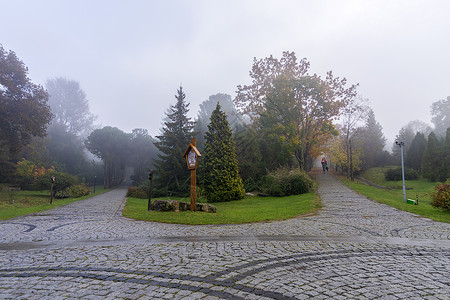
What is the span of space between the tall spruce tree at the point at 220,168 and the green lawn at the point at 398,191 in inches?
335

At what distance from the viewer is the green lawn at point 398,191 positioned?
36.7ft

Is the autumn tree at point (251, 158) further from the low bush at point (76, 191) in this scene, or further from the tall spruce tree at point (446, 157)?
the tall spruce tree at point (446, 157)

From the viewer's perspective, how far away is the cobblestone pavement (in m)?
3.05

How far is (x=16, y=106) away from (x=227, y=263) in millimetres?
26828

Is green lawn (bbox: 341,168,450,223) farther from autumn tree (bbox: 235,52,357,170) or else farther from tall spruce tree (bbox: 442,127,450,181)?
autumn tree (bbox: 235,52,357,170)

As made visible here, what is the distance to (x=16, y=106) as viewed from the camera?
23.0 metres

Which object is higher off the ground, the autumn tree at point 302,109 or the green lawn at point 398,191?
the autumn tree at point 302,109

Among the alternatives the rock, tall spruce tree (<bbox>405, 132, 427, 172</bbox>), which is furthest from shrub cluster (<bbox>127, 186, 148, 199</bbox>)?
tall spruce tree (<bbox>405, 132, 427, 172</bbox>)

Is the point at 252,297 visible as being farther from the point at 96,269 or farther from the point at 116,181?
the point at 116,181

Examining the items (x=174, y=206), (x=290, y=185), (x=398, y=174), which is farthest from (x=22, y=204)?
(x=398, y=174)

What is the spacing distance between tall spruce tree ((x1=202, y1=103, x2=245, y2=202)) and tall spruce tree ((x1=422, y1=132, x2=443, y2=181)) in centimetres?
1976

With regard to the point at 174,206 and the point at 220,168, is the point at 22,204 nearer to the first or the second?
the point at 174,206

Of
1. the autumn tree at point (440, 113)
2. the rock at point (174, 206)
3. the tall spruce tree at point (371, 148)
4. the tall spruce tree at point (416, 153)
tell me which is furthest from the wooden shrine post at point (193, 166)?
the autumn tree at point (440, 113)

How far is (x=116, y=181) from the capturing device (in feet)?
142
